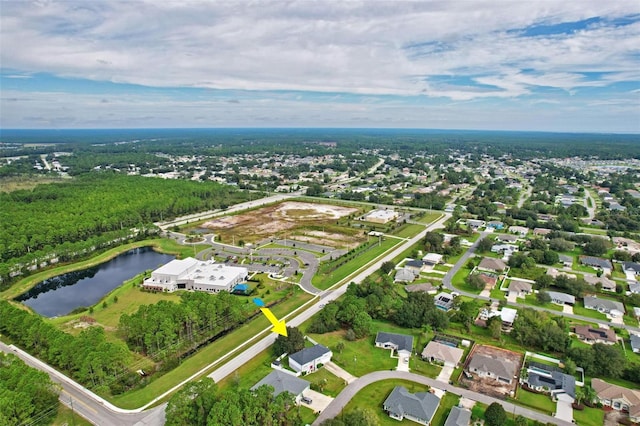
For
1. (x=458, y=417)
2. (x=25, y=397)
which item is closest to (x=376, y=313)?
(x=458, y=417)

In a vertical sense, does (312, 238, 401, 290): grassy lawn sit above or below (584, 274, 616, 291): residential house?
below

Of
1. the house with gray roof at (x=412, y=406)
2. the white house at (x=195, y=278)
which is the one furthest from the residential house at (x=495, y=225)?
the house with gray roof at (x=412, y=406)

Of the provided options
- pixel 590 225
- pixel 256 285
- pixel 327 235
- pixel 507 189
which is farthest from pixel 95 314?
pixel 507 189

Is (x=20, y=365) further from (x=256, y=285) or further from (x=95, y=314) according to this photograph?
(x=256, y=285)

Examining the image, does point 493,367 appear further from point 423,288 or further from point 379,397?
point 423,288

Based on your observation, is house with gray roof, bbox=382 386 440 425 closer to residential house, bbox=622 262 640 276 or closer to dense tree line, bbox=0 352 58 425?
dense tree line, bbox=0 352 58 425

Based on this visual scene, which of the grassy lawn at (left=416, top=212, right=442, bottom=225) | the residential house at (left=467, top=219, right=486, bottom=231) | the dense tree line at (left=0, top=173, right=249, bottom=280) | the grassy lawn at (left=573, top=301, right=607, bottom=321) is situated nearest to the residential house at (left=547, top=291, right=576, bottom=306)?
the grassy lawn at (left=573, top=301, right=607, bottom=321)

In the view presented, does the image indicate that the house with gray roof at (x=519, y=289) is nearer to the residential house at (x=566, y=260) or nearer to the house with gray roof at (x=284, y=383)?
the residential house at (x=566, y=260)
